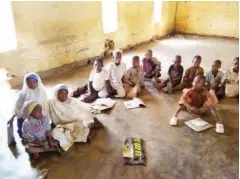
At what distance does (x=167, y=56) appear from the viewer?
7355mm

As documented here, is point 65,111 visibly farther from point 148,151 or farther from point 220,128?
point 220,128

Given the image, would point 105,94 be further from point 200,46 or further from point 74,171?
point 200,46

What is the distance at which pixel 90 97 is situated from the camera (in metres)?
4.35

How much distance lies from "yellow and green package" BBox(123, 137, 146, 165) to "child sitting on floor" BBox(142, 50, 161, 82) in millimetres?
2300

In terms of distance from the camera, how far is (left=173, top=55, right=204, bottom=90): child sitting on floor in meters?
4.65

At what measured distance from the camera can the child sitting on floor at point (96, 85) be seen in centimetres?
435

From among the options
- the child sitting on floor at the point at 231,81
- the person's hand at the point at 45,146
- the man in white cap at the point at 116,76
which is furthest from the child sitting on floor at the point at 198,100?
the person's hand at the point at 45,146

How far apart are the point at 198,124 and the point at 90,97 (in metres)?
1.85

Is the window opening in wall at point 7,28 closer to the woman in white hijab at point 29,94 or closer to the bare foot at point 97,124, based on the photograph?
the woman in white hijab at point 29,94

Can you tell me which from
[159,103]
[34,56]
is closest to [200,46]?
[159,103]

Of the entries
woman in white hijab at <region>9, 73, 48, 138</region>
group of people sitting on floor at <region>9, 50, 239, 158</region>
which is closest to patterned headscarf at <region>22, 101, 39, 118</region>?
group of people sitting on floor at <region>9, 50, 239, 158</region>

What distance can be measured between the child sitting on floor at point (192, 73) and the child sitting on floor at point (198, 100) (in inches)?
38.9

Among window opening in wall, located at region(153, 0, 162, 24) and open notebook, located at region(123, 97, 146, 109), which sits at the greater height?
window opening in wall, located at region(153, 0, 162, 24)

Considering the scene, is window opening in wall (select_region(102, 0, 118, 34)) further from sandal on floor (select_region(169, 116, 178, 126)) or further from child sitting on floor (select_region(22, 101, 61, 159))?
child sitting on floor (select_region(22, 101, 61, 159))
